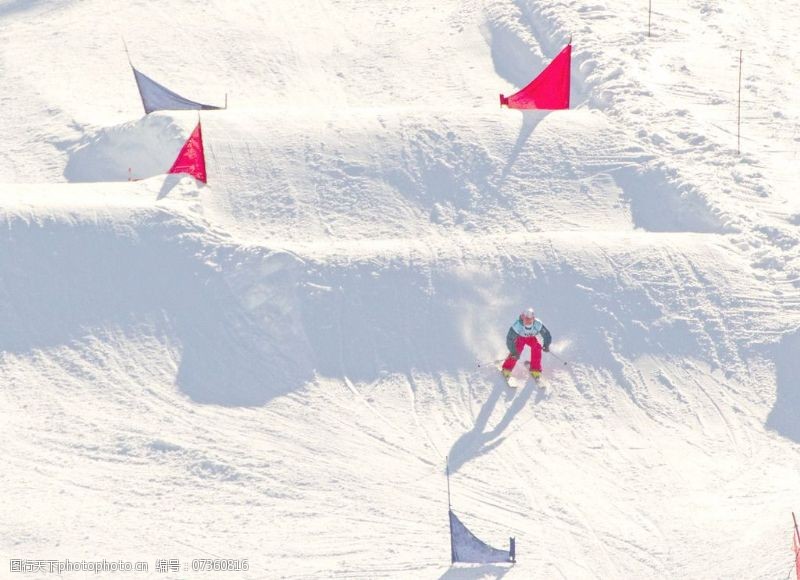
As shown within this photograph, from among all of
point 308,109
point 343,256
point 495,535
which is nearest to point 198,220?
point 343,256

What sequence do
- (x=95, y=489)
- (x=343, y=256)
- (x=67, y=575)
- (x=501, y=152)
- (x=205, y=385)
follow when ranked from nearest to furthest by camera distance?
(x=67, y=575) → (x=95, y=489) → (x=205, y=385) → (x=343, y=256) → (x=501, y=152)

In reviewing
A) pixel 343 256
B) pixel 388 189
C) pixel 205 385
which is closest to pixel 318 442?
pixel 205 385

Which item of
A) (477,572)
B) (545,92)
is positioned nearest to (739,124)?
(545,92)

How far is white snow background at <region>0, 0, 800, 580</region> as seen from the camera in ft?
48.2

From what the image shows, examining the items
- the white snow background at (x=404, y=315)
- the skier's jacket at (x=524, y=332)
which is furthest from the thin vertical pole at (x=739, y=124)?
the skier's jacket at (x=524, y=332)

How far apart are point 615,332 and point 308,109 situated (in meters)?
6.25

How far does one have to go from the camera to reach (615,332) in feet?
55.9

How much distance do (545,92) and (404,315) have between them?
4907 millimetres

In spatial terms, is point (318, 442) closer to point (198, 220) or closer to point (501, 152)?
point (198, 220)

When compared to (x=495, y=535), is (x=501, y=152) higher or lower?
higher

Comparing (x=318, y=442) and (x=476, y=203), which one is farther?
(x=476, y=203)

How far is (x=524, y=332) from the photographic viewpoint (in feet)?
53.4

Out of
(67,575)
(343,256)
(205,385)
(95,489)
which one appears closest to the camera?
(67,575)

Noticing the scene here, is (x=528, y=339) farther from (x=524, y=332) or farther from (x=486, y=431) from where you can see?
(x=486, y=431)
